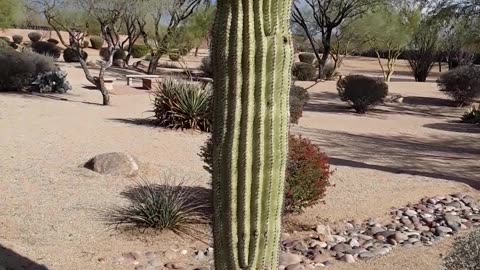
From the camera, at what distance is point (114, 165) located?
373 inches

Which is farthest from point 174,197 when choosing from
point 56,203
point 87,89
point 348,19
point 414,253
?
point 348,19

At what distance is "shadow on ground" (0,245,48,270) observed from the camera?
5539 mm

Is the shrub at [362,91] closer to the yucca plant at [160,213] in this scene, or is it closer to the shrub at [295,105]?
the shrub at [295,105]

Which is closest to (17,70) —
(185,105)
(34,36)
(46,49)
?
(185,105)

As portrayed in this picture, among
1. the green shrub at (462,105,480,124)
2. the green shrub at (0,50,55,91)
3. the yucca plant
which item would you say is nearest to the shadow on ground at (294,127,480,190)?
the green shrub at (462,105,480,124)

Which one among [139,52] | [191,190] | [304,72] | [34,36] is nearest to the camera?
[191,190]

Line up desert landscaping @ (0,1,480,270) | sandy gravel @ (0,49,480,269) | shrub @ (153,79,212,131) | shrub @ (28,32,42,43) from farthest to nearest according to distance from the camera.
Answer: shrub @ (28,32,42,43) → shrub @ (153,79,212,131) → sandy gravel @ (0,49,480,269) → desert landscaping @ (0,1,480,270)

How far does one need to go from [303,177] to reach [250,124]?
12.1 feet

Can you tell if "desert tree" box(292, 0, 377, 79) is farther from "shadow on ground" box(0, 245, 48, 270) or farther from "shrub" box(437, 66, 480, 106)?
"shadow on ground" box(0, 245, 48, 270)

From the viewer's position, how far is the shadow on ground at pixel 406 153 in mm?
11547

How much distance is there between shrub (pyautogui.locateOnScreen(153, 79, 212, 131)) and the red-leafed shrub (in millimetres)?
6414

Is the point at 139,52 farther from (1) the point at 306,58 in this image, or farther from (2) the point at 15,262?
(2) the point at 15,262

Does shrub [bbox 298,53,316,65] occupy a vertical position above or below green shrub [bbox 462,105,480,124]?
above

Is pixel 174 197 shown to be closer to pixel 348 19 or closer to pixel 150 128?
pixel 150 128
